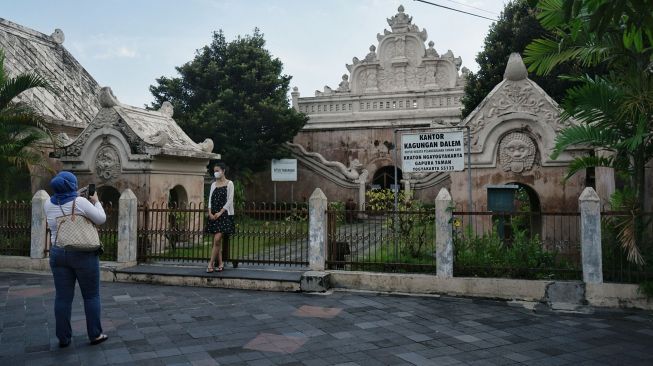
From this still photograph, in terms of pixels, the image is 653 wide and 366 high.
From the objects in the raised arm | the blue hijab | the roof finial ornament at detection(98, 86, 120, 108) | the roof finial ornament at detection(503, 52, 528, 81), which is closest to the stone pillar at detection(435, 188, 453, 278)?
the roof finial ornament at detection(503, 52, 528, 81)

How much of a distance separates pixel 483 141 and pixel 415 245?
7.70 feet

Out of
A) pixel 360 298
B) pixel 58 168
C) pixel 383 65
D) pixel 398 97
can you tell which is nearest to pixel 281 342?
pixel 360 298

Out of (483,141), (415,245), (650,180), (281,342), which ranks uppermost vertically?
(483,141)

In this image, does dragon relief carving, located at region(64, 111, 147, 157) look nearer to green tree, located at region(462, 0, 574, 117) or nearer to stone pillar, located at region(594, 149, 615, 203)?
stone pillar, located at region(594, 149, 615, 203)

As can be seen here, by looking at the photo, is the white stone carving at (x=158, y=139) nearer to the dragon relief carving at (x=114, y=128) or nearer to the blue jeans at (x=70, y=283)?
the dragon relief carving at (x=114, y=128)

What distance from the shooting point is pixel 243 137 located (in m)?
19.4

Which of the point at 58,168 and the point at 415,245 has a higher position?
the point at 58,168

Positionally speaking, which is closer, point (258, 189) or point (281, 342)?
point (281, 342)

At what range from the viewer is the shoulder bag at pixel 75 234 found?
15.8 feet

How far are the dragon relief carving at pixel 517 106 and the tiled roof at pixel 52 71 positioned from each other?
11508mm

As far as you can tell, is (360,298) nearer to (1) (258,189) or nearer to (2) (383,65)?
(1) (258,189)

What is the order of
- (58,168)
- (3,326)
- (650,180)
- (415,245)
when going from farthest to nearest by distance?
1. (58,168)
2. (415,245)
3. (650,180)
4. (3,326)

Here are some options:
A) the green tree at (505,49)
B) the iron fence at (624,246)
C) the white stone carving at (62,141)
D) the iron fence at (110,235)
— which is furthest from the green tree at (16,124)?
the green tree at (505,49)

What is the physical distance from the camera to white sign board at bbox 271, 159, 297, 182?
1800 centimetres
